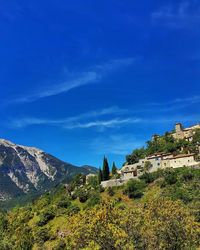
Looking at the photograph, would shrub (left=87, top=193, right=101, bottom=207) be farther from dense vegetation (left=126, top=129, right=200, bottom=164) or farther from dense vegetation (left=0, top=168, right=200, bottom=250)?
dense vegetation (left=126, top=129, right=200, bottom=164)

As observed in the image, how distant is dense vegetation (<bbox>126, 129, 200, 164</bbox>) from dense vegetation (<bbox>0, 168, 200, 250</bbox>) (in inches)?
763

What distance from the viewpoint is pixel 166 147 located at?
139 m

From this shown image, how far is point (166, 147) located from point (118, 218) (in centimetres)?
10165

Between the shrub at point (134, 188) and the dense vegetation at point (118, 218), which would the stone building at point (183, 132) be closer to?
the dense vegetation at point (118, 218)

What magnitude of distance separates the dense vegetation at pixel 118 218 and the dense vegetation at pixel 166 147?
19388 millimetres

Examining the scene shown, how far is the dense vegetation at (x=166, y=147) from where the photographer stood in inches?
5266

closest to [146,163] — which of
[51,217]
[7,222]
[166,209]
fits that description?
[51,217]

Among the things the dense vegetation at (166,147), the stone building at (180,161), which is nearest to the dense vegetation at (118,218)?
the stone building at (180,161)

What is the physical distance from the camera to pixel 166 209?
1623 inches

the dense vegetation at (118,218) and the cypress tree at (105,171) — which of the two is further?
the cypress tree at (105,171)

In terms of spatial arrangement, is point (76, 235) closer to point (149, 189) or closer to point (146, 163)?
point (149, 189)

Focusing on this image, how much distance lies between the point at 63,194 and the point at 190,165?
41681 mm

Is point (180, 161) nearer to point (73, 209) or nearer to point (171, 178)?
point (171, 178)

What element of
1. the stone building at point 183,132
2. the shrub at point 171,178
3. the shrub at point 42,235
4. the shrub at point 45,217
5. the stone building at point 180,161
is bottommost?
the shrub at point 42,235
